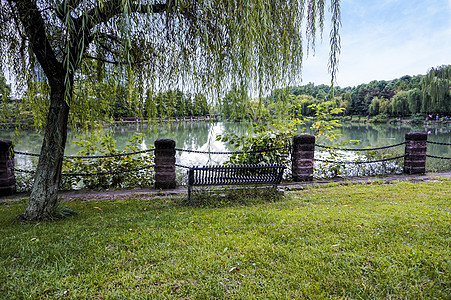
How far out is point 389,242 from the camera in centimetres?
293

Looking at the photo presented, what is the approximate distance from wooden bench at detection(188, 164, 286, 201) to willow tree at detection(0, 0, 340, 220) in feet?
7.60

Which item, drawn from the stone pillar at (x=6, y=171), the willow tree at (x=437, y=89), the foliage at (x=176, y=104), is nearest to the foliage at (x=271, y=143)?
the foliage at (x=176, y=104)

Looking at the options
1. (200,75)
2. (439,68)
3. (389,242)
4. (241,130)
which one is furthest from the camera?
(439,68)

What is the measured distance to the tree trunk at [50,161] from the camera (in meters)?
3.74

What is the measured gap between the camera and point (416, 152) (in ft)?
26.1

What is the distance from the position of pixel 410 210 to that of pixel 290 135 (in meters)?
4.43

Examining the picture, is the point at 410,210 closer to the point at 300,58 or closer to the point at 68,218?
the point at 300,58

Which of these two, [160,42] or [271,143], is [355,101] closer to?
[271,143]

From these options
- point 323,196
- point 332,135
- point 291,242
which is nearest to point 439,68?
point 332,135

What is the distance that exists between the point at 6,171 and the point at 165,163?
150 inches

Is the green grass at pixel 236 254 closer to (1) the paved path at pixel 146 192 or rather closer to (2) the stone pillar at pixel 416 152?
(1) the paved path at pixel 146 192

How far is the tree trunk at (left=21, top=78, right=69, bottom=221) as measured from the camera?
3.74m

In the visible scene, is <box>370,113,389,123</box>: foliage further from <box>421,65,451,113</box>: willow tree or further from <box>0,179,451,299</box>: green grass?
<box>0,179,451,299</box>: green grass

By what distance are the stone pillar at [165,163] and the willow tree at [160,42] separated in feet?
8.48
